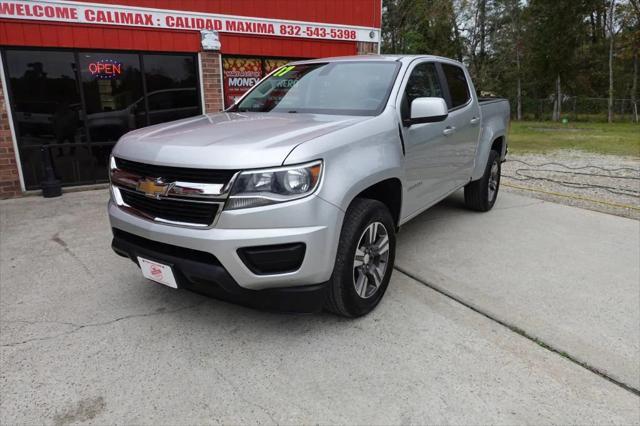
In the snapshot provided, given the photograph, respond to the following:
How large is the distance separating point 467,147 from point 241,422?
147 inches

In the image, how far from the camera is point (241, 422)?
7.25 feet

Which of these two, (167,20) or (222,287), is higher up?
(167,20)

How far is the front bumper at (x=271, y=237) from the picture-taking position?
242 centimetres

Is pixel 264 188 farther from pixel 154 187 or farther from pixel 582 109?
pixel 582 109

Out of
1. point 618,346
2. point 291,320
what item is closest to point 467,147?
point 618,346

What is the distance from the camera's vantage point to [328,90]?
3.80 metres

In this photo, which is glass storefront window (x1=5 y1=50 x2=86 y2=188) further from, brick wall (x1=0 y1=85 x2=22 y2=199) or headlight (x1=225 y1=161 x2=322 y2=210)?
headlight (x1=225 y1=161 x2=322 y2=210)

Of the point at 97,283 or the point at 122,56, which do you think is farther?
the point at 122,56

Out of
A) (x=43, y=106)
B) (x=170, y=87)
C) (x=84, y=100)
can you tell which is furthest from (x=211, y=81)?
(x=43, y=106)

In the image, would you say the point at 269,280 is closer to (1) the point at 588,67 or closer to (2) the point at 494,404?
(2) the point at 494,404

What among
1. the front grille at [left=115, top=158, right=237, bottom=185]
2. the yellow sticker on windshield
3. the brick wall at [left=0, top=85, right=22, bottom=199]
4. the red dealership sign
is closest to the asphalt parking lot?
the front grille at [left=115, top=158, right=237, bottom=185]

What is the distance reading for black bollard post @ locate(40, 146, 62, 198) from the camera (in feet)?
23.2

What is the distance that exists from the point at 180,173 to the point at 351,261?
1.16 meters

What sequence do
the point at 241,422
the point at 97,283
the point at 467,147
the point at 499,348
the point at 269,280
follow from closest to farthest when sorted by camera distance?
the point at 241,422 → the point at 269,280 → the point at 499,348 → the point at 97,283 → the point at 467,147
